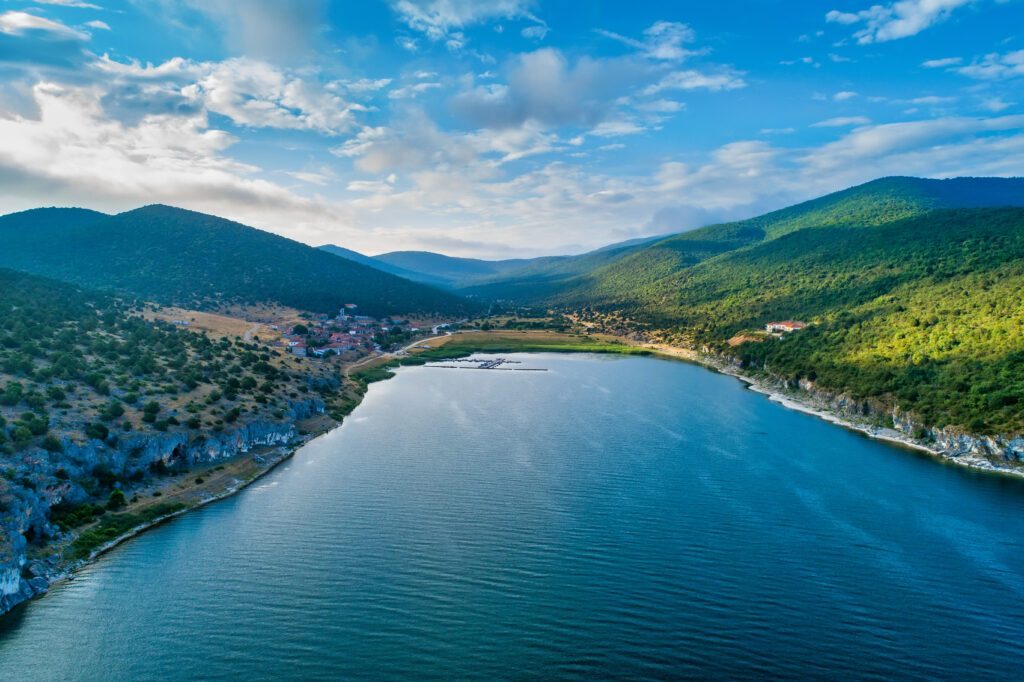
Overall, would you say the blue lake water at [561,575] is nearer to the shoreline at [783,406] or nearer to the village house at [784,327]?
the shoreline at [783,406]

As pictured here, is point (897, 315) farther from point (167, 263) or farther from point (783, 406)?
point (167, 263)

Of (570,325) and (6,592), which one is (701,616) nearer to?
(6,592)

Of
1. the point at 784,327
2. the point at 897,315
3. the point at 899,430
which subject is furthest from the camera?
the point at 784,327

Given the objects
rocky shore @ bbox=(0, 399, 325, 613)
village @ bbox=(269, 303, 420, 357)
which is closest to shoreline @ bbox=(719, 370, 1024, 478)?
rocky shore @ bbox=(0, 399, 325, 613)

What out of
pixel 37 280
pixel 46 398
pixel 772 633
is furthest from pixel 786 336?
pixel 37 280

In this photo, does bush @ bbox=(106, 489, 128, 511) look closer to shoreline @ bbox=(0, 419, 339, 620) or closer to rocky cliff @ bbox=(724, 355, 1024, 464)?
shoreline @ bbox=(0, 419, 339, 620)

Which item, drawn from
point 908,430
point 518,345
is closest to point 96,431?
point 908,430
